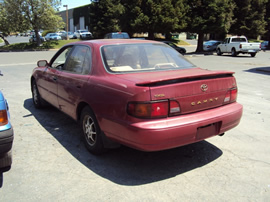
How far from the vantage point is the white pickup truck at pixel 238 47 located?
23.0 metres

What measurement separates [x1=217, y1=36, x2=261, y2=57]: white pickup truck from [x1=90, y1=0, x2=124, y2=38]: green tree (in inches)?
660

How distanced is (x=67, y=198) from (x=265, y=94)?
273 inches

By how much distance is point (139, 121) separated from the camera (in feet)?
9.96

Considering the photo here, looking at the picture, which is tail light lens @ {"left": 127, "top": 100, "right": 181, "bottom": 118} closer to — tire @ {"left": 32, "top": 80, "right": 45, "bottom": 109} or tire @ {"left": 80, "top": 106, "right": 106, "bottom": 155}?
tire @ {"left": 80, "top": 106, "right": 106, "bottom": 155}

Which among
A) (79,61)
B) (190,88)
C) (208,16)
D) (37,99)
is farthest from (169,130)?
(208,16)

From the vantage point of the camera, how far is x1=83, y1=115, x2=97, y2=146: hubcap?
3.82 meters

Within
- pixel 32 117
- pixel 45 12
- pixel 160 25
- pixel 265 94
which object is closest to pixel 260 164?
pixel 32 117

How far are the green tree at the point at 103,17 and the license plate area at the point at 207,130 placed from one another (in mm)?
35361

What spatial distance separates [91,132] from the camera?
3.85m

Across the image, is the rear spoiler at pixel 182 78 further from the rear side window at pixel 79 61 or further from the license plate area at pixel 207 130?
the rear side window at pixel 79 61

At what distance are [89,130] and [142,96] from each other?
4.10 ft

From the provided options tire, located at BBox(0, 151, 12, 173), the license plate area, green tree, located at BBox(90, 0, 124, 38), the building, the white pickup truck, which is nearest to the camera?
tire, located at BBox(0, 151, 12, 173)

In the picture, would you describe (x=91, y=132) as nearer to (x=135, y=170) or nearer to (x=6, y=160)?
(x=135, y=170)

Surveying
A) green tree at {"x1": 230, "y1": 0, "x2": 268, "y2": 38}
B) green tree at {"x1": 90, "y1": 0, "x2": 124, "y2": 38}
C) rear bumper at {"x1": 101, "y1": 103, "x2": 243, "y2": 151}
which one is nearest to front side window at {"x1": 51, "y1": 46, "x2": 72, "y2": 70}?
rear bumper at {"x1": 101, "y1": 103, "x2": 243, "y2": 151}
